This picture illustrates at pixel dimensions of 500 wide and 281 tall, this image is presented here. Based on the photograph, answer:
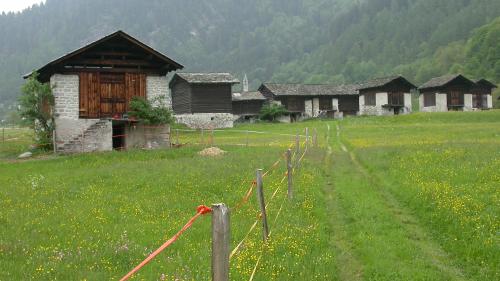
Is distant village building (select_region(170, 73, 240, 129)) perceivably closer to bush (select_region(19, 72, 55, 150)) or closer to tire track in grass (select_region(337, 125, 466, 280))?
bush (select_region(19, 72, 55, 150))

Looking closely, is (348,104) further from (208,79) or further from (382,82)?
(208,79)

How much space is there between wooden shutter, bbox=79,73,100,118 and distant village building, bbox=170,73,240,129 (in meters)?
30.3

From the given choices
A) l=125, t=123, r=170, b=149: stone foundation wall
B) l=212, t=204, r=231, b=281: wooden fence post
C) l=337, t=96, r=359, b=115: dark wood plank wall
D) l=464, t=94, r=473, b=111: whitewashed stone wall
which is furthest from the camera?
l=337, t=96, r=359, b=115: dark wood plank wall

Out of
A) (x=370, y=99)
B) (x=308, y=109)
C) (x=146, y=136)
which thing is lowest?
(x=146, y=136)

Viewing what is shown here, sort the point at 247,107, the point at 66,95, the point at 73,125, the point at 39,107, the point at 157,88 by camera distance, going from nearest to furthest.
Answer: the point at 39,107
the point at 66,95
the point at 73,125
the point at 157,88
the point at 247,107

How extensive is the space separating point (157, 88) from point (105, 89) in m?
3.83

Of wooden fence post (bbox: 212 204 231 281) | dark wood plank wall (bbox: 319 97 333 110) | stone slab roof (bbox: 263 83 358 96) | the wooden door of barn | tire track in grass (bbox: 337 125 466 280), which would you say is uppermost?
A: stone slab roof (bbox: 263 83 358 96)

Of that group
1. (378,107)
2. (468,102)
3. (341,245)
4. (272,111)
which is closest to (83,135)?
(341,245)

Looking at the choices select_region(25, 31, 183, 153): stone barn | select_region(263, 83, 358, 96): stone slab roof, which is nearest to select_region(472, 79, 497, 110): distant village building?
select_region(263, 83, 358, 96): stone slab roof

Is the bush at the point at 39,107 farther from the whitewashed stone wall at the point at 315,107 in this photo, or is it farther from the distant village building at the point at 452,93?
the distant village building at the point at 452,93

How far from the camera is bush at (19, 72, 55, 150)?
33219 mm

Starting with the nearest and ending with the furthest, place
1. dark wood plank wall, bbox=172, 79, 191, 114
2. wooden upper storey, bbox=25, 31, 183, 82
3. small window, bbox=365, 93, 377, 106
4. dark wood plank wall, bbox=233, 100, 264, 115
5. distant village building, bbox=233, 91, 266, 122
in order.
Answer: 1. wooden upper storey, bbox=25, 31, 183, 82
2. dark wood plank wall, bbox=172, 79, 191, 114
3. distant village building, bbox=233, 91, 266, 122
4. dark wood plank wall, bbox=233, 100, 264, 115
5. small window, bbox=365, 93, 377, 106

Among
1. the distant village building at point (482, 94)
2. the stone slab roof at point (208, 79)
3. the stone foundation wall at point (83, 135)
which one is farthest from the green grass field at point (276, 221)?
the distant village building at point (482, 94)

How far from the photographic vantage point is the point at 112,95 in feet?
117
